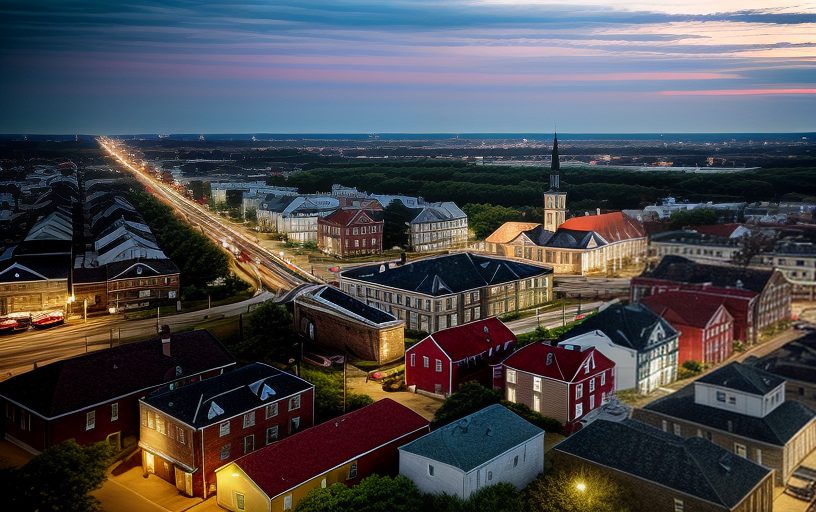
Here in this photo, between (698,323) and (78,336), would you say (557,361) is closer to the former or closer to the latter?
(698,323)

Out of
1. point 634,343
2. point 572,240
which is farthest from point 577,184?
point 634,343

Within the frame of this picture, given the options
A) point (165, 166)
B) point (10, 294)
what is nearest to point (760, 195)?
point (10, 294)

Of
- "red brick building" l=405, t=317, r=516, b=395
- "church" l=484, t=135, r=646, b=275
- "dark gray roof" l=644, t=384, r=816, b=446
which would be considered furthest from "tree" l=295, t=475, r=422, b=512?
"church" l=484, t=135, r=646, b=275

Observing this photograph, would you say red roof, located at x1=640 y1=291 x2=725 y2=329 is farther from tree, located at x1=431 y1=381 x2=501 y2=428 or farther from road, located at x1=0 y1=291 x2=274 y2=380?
road, located at x1=0 y1=291 x2=274 y2=380

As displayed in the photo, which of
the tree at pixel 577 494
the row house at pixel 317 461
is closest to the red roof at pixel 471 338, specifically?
the row house at pixel 317 461

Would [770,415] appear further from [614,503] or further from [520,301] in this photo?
[520,301]
